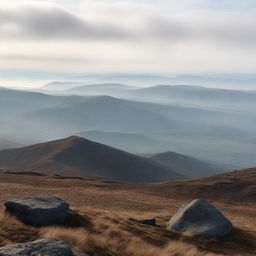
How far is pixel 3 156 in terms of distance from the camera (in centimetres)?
16400

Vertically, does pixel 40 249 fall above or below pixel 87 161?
above

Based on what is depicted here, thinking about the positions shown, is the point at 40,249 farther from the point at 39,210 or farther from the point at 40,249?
the point at 39,210

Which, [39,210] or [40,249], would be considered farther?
[39,210]

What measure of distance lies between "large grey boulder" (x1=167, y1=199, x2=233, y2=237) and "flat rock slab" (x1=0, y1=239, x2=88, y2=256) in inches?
369

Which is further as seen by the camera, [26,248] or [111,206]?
[111,206]

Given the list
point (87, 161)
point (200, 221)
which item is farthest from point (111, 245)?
point (87, 161)

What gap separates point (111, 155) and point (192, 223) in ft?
485

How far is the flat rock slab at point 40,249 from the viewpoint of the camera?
10578 mm

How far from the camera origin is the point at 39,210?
16359 millimetres

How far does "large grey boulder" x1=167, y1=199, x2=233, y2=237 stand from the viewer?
19516 millimetres

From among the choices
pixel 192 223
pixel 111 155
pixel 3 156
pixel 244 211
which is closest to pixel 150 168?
pixel 111 155

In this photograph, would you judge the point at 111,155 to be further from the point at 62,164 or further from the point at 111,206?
the point at 111,206

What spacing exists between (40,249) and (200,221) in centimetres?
1140

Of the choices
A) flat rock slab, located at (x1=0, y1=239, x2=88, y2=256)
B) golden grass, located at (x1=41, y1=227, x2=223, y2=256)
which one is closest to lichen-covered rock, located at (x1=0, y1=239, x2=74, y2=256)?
A: flat rock slab, located at (x1=0, y1=239, x2=88, y2=256)
